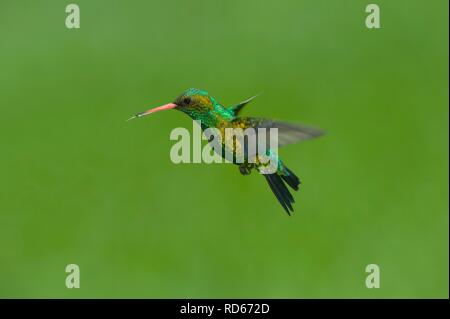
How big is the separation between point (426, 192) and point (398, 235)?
0.37 m

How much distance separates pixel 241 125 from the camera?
0.90 m

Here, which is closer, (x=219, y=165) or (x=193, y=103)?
(x=193, y=103)

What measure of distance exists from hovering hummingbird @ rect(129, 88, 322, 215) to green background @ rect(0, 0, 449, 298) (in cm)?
196

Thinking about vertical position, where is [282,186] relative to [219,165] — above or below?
below

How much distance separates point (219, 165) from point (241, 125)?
2.31m

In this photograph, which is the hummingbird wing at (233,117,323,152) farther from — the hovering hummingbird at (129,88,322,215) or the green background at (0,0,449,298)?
the green background at (0,0,449,298)

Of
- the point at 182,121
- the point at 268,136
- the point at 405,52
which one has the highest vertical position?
the point at 405,52

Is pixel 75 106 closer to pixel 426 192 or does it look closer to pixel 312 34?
pixel 312 34

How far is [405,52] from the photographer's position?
408 centimetres

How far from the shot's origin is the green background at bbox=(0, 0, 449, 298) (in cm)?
307

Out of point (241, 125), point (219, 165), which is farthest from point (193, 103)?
point (219, 165)

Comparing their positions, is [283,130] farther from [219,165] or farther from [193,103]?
[219,165]

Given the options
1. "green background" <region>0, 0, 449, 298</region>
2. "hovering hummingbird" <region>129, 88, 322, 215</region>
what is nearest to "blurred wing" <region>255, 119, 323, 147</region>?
"hovering hummingbird" <region>129, 88, 322, 215</region>

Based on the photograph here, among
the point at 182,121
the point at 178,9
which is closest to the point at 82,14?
the point at 178,9
